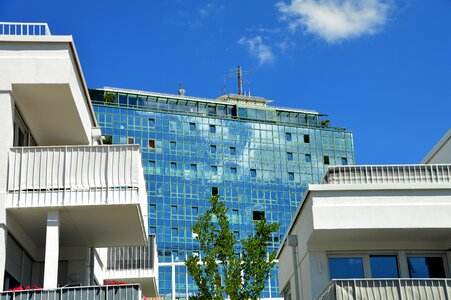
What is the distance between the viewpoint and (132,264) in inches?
1156

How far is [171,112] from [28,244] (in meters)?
85.0

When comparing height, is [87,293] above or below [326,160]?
below

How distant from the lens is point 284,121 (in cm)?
11144

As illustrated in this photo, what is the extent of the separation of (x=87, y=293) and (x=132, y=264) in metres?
12.3

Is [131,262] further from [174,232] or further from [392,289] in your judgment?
[174,232]

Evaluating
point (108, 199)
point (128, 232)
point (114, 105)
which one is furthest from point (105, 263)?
point (114, 105)

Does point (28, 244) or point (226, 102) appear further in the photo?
point (226, 102)

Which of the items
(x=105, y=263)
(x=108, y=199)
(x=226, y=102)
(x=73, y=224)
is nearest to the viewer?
(x=108, y=199)

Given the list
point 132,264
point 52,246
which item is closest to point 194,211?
point 132,264

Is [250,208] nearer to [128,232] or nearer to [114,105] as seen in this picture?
[114,105]

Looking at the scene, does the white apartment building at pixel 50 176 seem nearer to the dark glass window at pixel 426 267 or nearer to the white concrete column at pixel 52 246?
the white concrete column at pixel 52 246

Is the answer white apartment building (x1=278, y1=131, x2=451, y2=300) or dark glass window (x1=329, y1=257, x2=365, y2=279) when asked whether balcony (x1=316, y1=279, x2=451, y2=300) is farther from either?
dark glass window (x1=329, y1=257, x2=365, y2=279)

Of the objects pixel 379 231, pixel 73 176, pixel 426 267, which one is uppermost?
pixel 73 176

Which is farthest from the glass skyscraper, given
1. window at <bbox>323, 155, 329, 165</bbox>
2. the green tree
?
the green tree
